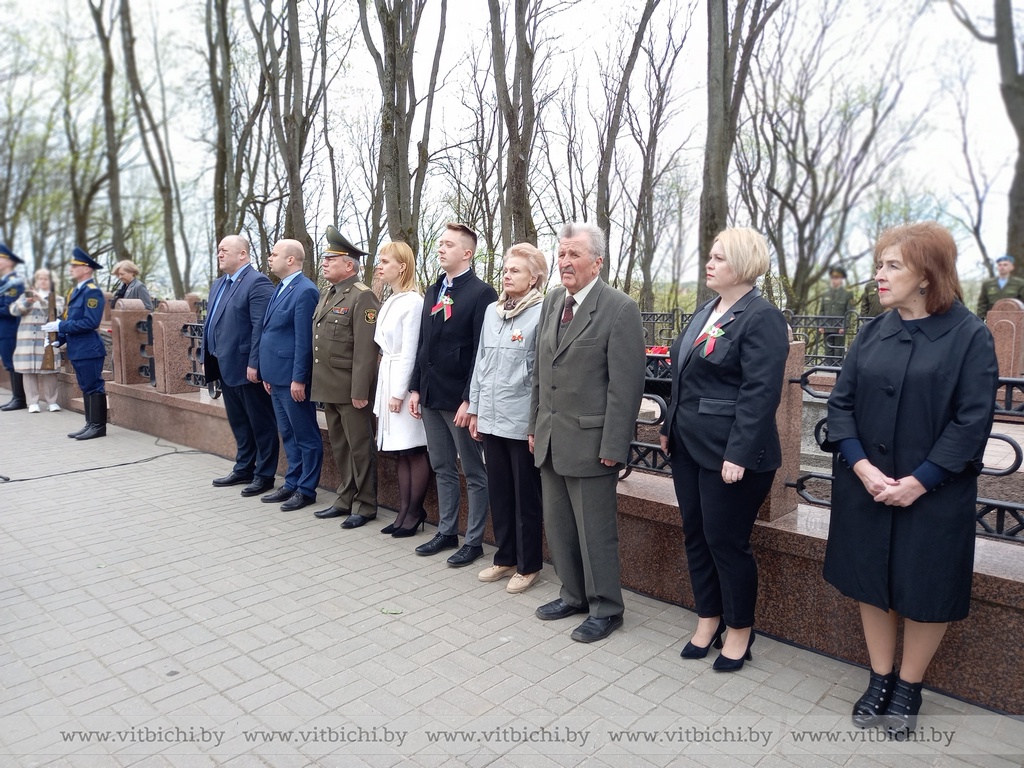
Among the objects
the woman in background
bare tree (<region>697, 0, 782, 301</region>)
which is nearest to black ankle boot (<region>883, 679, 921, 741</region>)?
bare tree (<region>697, 0, 782, 301</region>)

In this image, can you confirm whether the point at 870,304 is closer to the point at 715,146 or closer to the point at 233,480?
the point at 715,146

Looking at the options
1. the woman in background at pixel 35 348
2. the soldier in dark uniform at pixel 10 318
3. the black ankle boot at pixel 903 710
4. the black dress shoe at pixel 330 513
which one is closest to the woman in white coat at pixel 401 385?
the black dress shoe at pixel 330 513

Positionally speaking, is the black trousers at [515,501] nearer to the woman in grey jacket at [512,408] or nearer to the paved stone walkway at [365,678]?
the woman in grey jacket at [512,408]

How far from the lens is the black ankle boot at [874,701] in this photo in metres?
3.12

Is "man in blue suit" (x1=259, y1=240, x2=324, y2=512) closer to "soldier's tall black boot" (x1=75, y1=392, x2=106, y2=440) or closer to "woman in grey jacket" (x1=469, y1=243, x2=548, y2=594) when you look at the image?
"woman in grey jacket" (x1=469, y1=243, x2=548, y2=594)

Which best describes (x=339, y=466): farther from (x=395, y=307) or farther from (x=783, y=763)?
(x=783, y=763)

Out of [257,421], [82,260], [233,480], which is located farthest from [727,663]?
[82,260]

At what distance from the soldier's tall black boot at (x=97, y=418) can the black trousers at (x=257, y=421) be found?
11.2ft

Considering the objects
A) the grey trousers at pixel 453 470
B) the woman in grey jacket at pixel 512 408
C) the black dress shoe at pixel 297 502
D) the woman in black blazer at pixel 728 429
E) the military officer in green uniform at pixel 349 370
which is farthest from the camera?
the black dress shoe at pixel 297 502

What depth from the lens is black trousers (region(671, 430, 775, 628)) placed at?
348 cm

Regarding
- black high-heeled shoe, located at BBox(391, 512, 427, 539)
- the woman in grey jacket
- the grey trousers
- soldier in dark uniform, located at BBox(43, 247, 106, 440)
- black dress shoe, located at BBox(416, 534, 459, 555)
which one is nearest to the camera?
the woman in grey jacket

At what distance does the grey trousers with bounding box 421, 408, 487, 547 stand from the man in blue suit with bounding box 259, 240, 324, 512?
4.60 feet

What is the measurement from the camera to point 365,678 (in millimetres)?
3531

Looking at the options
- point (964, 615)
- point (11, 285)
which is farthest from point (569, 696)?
point (11, 285)
